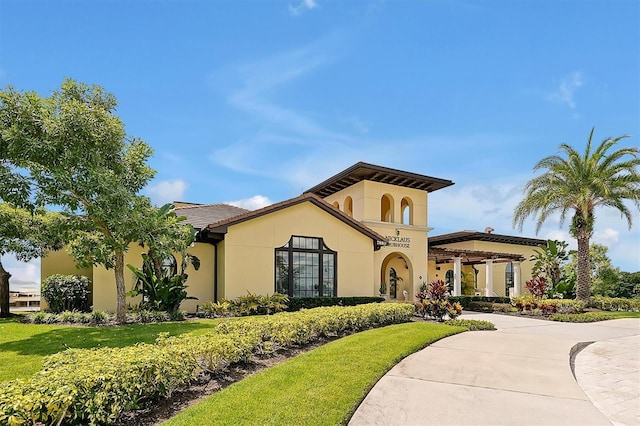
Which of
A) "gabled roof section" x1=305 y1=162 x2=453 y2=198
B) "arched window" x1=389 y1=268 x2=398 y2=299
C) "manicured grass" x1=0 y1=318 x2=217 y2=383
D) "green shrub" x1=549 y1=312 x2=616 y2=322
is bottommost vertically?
"green shrub" x1=549 y1=312 x2=616 y2=322

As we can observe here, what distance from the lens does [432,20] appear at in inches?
396

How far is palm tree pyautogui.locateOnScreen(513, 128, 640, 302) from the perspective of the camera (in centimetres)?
2177

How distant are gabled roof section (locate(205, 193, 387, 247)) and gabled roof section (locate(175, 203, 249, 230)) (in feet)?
3.58

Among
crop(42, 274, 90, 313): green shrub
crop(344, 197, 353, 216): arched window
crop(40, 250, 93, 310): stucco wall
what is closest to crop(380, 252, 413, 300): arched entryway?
crop(344, 197, 353, 216): arched window

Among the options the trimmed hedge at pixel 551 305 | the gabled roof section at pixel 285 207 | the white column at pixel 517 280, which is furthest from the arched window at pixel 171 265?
Answer: the white column at pixel 517 280

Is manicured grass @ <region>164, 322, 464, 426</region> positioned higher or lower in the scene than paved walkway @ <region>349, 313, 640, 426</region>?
higher

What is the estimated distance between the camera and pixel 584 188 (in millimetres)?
21750

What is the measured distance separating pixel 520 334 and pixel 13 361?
13.1m

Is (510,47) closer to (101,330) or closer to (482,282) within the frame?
(101,330)

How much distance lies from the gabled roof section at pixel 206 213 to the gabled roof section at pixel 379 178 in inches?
240

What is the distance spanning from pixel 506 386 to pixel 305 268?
12.7 meters

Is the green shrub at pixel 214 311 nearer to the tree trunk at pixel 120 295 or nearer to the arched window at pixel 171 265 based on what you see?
the arched window at pixel 171 265

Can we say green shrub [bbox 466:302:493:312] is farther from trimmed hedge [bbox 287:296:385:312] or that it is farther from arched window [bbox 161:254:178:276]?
arched window [bbox 161:254:178:276]

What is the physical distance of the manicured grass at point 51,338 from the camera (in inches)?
304
